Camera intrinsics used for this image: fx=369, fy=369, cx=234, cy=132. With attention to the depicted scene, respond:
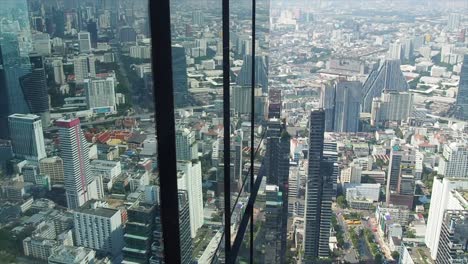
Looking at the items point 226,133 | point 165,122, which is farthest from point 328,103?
point 165,122

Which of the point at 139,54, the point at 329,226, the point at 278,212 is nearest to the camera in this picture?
the point at 139,54

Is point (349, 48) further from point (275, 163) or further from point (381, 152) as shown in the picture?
point (275, 163)

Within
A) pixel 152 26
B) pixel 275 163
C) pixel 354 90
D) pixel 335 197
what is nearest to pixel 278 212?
pixel 275 163

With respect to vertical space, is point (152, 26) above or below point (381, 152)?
above

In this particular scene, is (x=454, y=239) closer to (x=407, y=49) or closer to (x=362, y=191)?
(x=362, y=191)

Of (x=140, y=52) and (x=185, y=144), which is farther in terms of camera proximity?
(x=185, y=144)

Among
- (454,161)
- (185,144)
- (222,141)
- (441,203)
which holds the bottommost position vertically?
(441,203)

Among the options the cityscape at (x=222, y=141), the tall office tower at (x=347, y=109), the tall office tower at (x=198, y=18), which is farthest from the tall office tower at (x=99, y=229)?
the tall office tower at (x=347, y=109)
